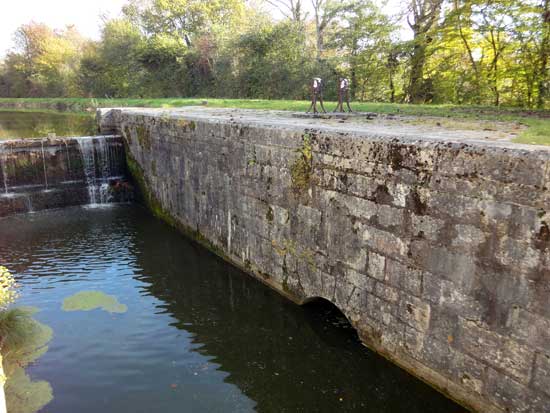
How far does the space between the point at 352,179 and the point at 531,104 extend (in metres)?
8.96

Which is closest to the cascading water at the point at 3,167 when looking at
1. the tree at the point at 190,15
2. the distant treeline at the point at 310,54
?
the distant treeline at the point at 310,54

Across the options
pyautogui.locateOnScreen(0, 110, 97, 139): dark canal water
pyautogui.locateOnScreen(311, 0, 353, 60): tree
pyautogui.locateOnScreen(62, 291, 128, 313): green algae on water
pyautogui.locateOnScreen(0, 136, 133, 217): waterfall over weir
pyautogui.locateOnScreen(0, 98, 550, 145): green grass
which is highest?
pyautogui.locateOnScreen(311, 0, 353, 60): tree

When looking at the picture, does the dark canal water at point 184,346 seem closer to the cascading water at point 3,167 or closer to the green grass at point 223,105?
the green grass at point 223,105

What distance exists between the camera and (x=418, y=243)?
188 inches

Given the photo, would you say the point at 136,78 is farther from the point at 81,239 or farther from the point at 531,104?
the point at 531,104

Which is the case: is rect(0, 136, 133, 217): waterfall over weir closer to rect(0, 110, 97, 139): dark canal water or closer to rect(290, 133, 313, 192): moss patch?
rect(0, 110, 97, 139): dark canal water

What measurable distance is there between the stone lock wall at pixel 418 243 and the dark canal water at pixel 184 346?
440 millimetres

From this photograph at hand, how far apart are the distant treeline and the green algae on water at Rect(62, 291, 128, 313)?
11.4 meters

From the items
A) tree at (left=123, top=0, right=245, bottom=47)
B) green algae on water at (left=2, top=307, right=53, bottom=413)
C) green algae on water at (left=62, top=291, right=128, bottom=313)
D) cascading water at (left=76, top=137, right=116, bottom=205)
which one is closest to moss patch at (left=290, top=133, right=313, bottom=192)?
green algae on water at (left=62, top=291, right=128, bottom=313)

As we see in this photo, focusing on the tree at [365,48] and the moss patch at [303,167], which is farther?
the tree at [365,48]

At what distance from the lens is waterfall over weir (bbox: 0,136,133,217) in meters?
12.9

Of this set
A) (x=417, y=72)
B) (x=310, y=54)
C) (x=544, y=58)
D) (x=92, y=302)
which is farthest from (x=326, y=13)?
(x=92, y=302)

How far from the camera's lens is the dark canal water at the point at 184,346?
502 cm

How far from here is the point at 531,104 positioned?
1179 cm
